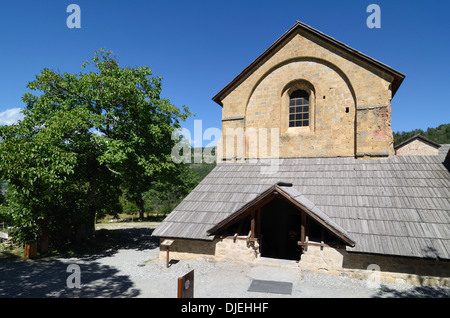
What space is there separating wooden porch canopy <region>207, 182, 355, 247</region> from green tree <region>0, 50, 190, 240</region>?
5461 millimetres

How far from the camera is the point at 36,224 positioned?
12.0 metres

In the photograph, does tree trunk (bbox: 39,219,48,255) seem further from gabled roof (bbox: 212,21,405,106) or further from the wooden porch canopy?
gabled roof (bbox: 212,21,405,106)

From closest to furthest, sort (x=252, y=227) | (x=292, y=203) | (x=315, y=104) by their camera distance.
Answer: (x=292, y=203) < (x=252, y=227) < (x=315, y=104)

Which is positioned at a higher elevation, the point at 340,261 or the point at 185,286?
the point at 185,286

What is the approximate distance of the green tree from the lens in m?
10.7

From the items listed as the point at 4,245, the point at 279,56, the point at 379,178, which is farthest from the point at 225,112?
the point at 4,245

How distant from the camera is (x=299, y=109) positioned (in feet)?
43.7

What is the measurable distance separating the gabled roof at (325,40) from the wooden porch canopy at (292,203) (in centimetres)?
724

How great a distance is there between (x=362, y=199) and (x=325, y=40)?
8168mm

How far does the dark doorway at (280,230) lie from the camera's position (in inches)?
455

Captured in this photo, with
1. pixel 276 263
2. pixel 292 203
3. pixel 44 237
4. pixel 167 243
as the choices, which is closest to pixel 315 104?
pixel 292 203

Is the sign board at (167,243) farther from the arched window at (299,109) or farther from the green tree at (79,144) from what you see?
the arched window at (299,109)

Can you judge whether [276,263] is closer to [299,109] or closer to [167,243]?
[167,243]

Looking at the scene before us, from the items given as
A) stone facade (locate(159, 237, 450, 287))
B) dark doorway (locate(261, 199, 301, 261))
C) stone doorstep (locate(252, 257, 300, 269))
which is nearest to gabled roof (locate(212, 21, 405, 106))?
dark doorway (locate(261, 199, 301, 261))
